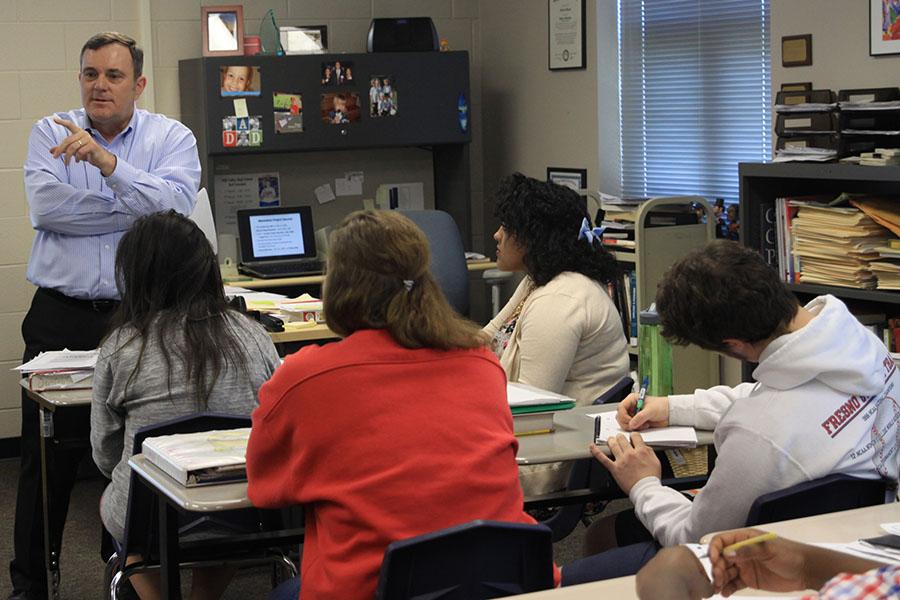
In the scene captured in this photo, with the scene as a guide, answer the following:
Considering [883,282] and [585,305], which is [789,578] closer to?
[585,305]

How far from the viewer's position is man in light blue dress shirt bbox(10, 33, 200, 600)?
3.57 metres

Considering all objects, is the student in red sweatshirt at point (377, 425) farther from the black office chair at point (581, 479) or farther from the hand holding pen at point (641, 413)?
the black office chair at point (581, 479)

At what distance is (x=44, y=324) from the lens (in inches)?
146

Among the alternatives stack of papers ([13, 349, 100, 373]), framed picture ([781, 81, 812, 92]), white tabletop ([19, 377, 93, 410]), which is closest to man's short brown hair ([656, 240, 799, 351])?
white tabletop ([19, 377, 93, 410])

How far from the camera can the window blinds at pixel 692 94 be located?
5.05 m

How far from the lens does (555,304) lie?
3.20 m

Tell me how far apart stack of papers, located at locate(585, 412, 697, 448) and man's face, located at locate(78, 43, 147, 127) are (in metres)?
1.96

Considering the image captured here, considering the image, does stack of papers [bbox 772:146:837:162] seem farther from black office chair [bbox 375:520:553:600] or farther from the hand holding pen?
black office chair [bbox 375:520:553:600]

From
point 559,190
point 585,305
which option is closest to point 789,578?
point 585,305

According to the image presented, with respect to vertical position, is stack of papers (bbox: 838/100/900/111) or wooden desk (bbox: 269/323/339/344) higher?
stack of papers (bbox: 838/100/900/111)

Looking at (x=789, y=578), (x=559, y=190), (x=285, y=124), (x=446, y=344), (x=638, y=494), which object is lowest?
(x=638, y=494)

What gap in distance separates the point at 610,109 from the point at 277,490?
4.05 meters

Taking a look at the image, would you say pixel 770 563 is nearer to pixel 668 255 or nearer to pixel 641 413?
pixel 641 413

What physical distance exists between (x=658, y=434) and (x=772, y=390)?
461 mm
